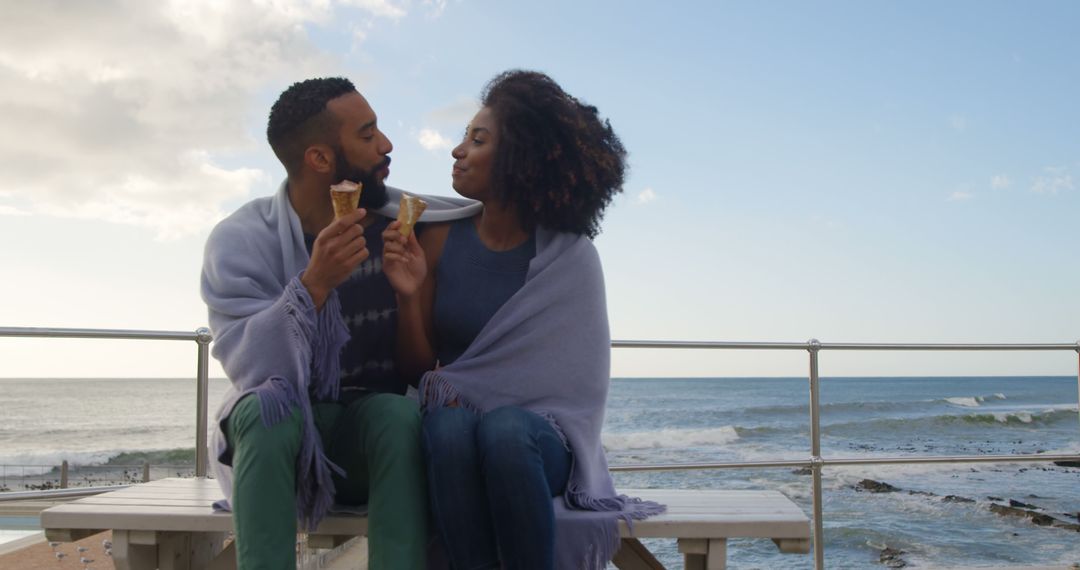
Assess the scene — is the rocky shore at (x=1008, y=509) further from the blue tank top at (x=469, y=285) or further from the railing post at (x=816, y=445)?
the blue tank top at (x=469, y=285)

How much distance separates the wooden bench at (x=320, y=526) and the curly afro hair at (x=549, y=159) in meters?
0.66

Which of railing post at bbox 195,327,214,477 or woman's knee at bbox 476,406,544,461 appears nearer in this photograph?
woman's knee at bbox 476,406,544,461

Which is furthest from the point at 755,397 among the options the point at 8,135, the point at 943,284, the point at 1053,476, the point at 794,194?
the point at 8,135

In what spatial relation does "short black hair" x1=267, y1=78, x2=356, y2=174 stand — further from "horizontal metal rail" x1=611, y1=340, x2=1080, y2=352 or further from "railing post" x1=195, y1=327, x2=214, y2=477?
"horizontal metal rail" x1=611, y1=340, x2=1080, y2=352

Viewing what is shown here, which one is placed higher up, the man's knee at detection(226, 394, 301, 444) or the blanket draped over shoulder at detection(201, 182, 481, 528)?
the blanket draped over shoulder at detection(201, 182, 481, 528)

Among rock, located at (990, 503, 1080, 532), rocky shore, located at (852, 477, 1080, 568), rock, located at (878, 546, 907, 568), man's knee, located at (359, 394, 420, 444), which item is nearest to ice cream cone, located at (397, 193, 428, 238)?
man's knee, located at (359, 394, 420, 444)

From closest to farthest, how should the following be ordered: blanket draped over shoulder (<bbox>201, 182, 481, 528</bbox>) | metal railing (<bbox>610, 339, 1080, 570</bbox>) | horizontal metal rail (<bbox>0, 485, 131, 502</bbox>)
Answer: blanket draped over shoulder (<bbox>201, 182, 481, 528</bbox>) → horizontal metal rail (<bbox>0, 485, 131, 502</bbox>) → metal railing (<bbox>610, 339, 1080, 570</bbox>)

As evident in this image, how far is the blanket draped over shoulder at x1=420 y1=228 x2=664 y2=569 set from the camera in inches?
73.2

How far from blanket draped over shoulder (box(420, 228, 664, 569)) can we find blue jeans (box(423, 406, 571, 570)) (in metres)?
0.17

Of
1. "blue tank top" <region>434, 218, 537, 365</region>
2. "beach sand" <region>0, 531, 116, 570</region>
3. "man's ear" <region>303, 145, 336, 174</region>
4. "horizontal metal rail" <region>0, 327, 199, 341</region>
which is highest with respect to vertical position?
"man's ear" <region>303, 145, 336, 174</region>

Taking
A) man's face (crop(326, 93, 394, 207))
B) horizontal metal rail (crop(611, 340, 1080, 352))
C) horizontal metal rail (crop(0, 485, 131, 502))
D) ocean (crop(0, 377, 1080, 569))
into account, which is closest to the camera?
man's face (crop(326, 93, 394, 207))

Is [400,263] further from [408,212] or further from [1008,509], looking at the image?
[1008,509]

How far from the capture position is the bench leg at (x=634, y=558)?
201 centimetres

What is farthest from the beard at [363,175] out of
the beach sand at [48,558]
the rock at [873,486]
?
the rock at [873,486]
